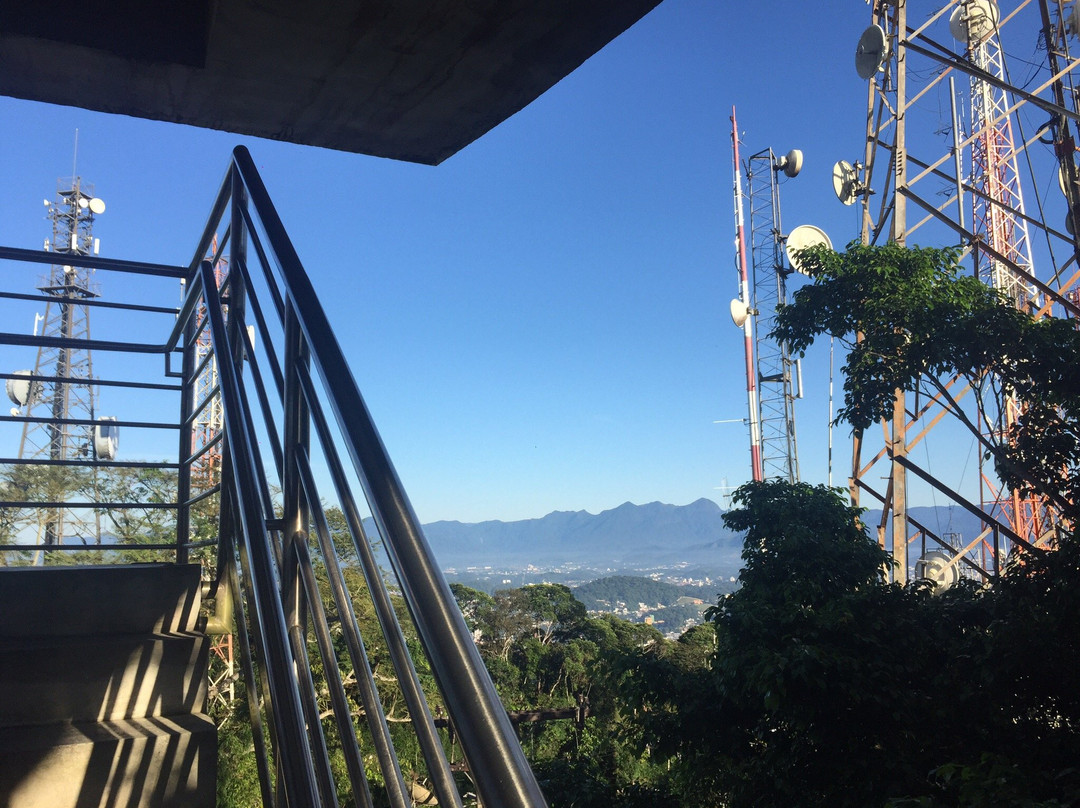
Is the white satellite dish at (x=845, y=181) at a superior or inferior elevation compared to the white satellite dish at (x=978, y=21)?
inferior

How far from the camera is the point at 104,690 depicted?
1431mm

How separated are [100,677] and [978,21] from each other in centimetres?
1004

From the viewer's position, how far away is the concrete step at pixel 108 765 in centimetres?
124

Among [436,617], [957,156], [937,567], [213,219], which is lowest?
[937,567]

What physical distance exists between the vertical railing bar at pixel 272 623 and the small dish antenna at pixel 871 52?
8177 mm

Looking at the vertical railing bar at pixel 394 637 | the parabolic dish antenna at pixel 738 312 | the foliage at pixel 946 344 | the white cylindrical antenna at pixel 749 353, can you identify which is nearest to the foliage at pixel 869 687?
the foliage at pixel 946 344

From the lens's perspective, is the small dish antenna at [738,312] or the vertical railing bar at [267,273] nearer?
the vertical railing bar at [267,273]

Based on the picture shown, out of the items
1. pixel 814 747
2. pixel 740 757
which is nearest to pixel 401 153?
pixel 814 747

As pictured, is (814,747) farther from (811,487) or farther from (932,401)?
(932,401)

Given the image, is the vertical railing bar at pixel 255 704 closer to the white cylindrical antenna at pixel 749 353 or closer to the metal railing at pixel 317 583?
the metal railing at pixel 317 583

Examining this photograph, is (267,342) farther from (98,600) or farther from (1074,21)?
(1074,21)

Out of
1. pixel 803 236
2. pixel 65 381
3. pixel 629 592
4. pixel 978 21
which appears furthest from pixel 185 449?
pixel 629 592

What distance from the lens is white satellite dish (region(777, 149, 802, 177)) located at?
52.6 feet

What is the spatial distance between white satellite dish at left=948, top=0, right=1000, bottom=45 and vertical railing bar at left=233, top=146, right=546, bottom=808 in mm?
9684
